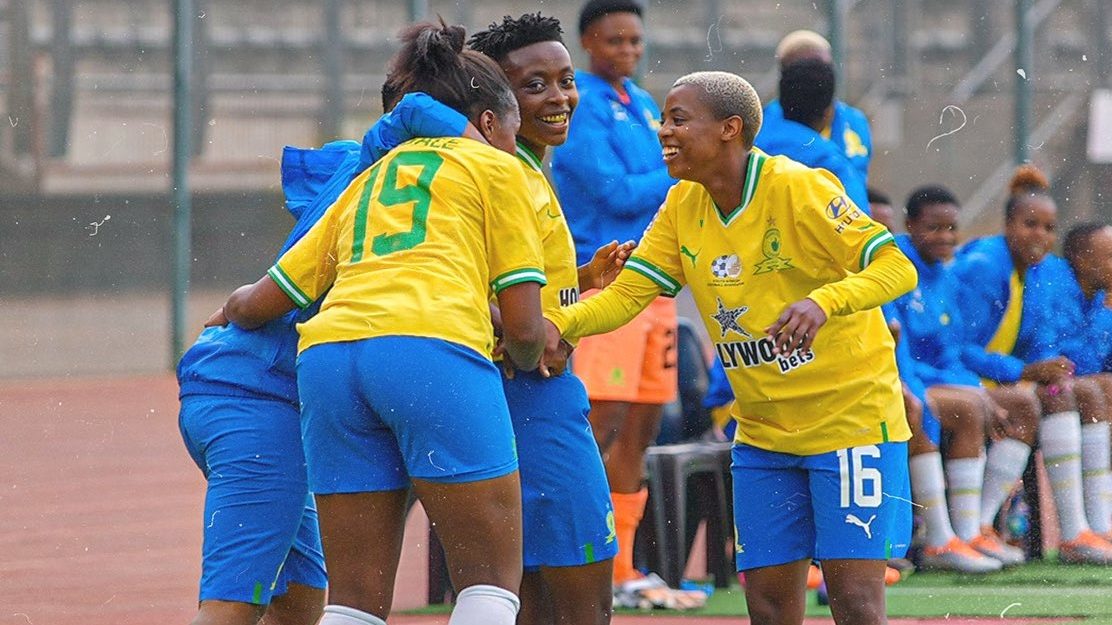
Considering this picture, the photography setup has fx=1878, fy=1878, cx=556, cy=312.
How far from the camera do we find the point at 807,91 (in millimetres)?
7113

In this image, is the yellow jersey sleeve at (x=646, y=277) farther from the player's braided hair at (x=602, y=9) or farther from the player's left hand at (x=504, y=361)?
the player's braided hair at (x=602, y=9)

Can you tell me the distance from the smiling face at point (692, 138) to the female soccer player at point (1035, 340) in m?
3.56

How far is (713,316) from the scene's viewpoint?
502cm

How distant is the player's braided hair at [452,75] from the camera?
4.45m

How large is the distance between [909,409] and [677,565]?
49.2 inches

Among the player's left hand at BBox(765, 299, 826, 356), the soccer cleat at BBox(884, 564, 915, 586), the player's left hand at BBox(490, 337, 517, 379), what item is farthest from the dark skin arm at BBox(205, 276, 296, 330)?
the soccer cleat at BBox(884, 564, 915, 586)

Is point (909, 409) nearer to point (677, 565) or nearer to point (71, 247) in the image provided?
point (677, 565)

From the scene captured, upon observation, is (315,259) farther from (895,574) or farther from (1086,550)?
(1086,550)

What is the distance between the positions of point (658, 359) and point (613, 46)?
3.93ft

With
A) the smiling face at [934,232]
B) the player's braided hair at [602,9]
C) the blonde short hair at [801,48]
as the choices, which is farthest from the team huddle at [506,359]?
the smiling face at [934,232]

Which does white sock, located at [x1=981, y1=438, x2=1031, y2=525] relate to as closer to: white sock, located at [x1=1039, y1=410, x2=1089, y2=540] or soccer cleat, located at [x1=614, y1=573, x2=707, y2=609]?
white sock, located at [x1=1039, y1=410, x2=1089, y2=540]

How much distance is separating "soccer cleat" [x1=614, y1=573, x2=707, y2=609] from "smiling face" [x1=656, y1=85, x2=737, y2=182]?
2303 millimetres

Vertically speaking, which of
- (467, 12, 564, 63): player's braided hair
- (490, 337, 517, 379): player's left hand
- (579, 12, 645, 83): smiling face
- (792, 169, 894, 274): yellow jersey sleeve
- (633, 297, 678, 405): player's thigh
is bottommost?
(633, 297, 678, 405): player's thigh

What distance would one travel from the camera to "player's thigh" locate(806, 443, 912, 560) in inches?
192
